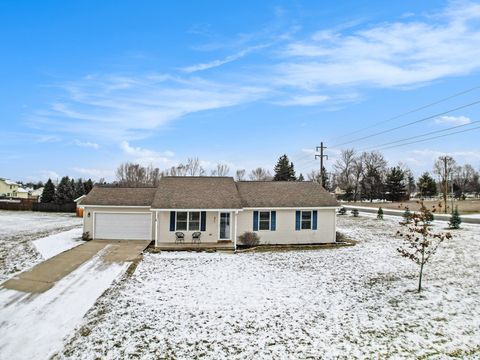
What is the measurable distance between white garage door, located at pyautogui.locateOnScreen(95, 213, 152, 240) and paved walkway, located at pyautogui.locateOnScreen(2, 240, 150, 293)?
0.78 m

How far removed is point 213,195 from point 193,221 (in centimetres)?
231

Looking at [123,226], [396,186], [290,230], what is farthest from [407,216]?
[396,186]

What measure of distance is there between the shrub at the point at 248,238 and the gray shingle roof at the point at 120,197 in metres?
6.88

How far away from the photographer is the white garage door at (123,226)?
21.7 m

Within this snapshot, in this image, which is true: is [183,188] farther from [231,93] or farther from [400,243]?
[400,243]

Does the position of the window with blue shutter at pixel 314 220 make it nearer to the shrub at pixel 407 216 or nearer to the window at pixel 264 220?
the window at pixel 264 220

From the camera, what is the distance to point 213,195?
21.2 metres

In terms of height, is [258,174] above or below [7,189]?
above

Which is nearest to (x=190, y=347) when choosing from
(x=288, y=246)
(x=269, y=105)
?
(x=288, y=246)

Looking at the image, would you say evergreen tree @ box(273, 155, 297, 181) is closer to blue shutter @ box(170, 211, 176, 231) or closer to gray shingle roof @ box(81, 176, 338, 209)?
gray shingle roof @ box(81, 176, 338, 209)

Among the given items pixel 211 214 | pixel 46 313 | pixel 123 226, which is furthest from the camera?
pixel 123 226

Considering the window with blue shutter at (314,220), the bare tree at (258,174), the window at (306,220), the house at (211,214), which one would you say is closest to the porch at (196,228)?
the house at (211,214)

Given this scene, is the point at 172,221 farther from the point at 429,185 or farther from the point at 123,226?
the point at 429,185

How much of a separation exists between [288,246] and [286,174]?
3365cm
